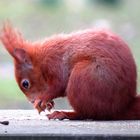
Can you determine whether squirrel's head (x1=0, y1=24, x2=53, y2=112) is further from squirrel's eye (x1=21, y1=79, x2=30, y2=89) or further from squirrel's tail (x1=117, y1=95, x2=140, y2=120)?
squirrel's tail (x1=117, y1=95, x2=140, y2=120)

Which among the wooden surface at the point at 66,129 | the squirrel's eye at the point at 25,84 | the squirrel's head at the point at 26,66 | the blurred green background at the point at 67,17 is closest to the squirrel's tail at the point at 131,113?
the wooden surface at the point at 66,129

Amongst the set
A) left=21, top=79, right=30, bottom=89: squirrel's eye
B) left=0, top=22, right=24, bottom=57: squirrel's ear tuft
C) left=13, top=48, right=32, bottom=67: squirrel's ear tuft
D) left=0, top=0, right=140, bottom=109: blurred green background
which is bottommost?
left=0, top=0, right=140, bottom=109: blurred green background

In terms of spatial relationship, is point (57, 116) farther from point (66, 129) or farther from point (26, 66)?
point (66, 129)

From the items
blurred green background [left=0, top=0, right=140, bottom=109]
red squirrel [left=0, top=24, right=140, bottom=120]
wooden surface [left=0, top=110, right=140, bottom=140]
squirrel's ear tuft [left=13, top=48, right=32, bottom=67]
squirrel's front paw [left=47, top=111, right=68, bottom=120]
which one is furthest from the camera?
blurred green background [left=0, top=0, right=140, bottom=109]

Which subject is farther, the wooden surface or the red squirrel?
the red squirrel

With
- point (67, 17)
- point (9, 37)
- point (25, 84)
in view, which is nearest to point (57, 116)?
point (25, 84)

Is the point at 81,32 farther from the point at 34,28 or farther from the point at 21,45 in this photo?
the point at 34,28

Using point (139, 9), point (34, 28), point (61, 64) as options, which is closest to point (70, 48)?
point (61, 64)

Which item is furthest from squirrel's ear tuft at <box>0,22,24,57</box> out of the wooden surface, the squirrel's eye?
the wooden surface
